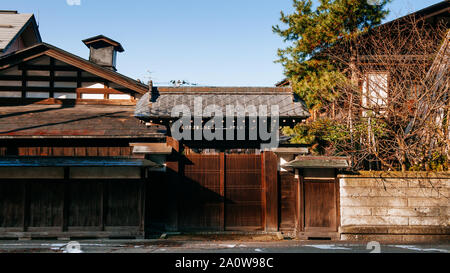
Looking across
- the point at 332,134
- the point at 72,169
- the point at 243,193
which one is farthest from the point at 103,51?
the point at 332,134

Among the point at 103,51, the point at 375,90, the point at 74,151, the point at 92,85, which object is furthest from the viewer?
the point at 103,51

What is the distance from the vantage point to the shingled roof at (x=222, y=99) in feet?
41.9

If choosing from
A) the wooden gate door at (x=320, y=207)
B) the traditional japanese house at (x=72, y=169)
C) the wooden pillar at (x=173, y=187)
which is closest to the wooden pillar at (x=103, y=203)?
the traditional japanese house at (x=72, y=169)

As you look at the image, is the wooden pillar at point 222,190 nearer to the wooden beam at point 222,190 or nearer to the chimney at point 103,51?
the wooden beam at point 222,190

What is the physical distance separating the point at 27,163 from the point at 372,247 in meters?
10.7

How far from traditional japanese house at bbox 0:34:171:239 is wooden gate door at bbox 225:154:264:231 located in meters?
2.45

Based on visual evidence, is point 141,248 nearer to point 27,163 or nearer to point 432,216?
point 27,163

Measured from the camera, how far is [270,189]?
41.2 feet

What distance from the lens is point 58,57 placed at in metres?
16.9

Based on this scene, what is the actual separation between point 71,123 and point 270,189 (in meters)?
7.92

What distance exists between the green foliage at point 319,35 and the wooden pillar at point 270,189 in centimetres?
553

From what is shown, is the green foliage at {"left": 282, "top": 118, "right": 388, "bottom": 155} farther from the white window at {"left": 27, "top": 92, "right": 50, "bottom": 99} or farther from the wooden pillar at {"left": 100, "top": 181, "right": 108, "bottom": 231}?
the white window at {"left": 27, "top": 92, "right": 50, "bottom": 99}

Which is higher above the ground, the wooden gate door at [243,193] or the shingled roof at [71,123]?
the shingled roof at [71,123]

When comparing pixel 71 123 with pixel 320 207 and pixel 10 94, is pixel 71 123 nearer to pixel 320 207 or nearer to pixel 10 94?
pixel 10 94
